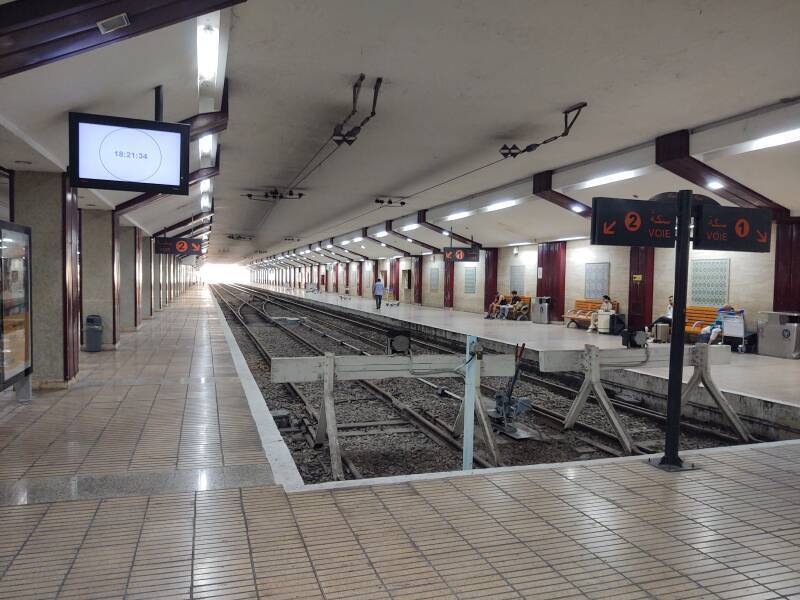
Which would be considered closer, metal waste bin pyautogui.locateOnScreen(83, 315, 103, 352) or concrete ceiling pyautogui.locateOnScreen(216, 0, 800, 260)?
concrete ceiling pyautogui.locateOnScreen(216, 0, 800, 260)

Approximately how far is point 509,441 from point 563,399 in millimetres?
3000

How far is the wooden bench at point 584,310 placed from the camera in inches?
677

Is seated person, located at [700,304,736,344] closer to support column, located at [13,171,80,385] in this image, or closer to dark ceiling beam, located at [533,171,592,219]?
dark ceiling beam, located at [533,171,592,219]

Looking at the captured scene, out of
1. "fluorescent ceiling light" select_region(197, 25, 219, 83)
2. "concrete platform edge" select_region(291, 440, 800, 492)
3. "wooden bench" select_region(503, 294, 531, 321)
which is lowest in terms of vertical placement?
"concrete platform edge" select_region(291, 440, 800, 492)

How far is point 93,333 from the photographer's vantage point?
10680mm

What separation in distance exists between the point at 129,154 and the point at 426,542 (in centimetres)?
A: 421

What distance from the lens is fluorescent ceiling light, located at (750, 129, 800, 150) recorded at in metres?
7.26

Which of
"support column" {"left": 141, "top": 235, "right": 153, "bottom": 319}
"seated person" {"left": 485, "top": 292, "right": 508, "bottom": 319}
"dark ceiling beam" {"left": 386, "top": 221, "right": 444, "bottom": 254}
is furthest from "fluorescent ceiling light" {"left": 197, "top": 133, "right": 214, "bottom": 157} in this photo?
"seated person" {"left": 485, "top": 292, "right": 508, "bottom": 319}

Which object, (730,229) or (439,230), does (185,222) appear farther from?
(730,229)

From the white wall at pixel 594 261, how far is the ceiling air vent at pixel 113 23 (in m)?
13.9

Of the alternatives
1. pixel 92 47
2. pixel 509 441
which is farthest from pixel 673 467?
pixel 92 47

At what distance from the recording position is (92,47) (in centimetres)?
396

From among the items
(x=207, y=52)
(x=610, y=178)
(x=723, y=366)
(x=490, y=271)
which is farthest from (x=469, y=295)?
(x=207, y=52)

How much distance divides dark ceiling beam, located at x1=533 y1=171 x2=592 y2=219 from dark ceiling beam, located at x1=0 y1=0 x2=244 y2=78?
9486 millimetres
